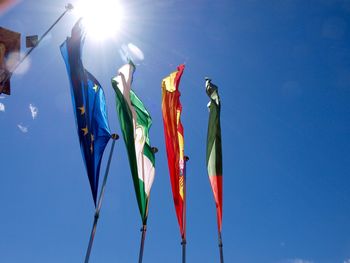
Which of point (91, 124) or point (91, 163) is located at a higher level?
point (91, 124)

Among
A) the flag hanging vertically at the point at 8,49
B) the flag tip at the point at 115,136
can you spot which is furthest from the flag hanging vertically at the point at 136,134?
the flag hanging vertically at the point at 8,49

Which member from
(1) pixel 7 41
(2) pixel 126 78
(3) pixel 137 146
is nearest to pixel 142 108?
(2) pixel 126 78

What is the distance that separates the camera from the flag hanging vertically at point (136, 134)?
11.2 meters

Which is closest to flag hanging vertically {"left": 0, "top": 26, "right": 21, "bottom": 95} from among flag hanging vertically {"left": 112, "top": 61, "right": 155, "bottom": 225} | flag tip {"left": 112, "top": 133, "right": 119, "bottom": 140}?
flag hanging vertically {"left": 112, "top": 61, "right": 155, "bottom": 225}

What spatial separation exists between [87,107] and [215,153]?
18.1 feet

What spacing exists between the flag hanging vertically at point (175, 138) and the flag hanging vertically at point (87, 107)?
2.56 metres

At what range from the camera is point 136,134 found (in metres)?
13.4

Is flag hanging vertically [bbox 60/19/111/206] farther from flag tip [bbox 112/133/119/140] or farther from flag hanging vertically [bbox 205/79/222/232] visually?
flag hanging vertically [bbox 205/79/222/232]

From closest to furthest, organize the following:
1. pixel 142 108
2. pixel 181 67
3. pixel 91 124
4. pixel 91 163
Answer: pixel 91 163 < pixel 91 124 < pixel 142 108 < pixel 181 67

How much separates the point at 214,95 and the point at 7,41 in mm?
12469

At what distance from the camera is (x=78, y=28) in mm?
13234

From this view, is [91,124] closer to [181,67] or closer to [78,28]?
[78,28]

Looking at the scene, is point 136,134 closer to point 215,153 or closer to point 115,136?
point 115,136

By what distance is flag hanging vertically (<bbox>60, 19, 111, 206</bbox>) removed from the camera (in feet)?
36.2
